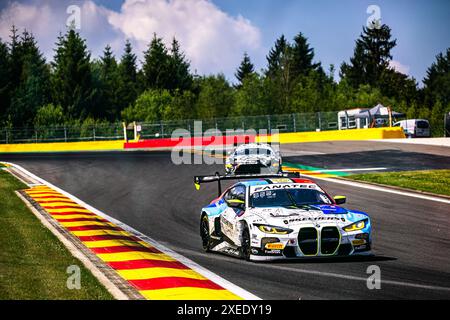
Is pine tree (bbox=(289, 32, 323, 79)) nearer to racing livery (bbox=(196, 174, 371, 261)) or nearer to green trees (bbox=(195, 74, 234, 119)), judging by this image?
green trees (bbox=(195, 74, 234, 119))

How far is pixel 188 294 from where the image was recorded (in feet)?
32.1

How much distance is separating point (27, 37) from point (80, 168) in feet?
254

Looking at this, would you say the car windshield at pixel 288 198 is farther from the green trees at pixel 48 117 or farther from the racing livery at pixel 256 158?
the green trees at pixel 48 117

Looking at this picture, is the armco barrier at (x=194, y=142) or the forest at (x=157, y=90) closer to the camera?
the armco barrier at (x=194, y=142)

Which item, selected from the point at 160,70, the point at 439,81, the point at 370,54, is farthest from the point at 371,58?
the point at 160,70

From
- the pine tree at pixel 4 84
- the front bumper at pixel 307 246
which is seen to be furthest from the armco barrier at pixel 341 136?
the pine tree at pixel 4 84

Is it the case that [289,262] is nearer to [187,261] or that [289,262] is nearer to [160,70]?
[187,261]

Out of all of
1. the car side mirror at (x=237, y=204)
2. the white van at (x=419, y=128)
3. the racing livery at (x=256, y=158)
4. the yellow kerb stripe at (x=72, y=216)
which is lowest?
the yellow kerb stripe at (x=72, y=216)

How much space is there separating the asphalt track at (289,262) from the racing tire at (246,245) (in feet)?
0.73

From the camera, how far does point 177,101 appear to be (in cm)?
8706

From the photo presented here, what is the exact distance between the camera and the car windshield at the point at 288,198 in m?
13.2

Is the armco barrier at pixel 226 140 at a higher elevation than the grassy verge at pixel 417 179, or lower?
higher
